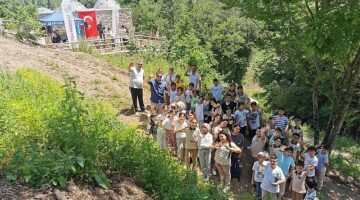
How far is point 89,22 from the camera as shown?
26406 millimetres

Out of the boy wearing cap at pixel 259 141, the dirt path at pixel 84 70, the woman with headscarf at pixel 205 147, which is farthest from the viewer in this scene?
the dirt path at pixel 84 70

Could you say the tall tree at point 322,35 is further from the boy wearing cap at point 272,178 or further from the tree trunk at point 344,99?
the boy wearing cap at point 272,178

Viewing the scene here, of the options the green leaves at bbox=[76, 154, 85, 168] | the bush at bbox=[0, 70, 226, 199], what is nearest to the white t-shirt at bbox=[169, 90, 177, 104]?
the bush at bbox=[0, 70, 226, 199]

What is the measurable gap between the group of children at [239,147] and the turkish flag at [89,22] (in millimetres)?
18019

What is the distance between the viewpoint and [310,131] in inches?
737

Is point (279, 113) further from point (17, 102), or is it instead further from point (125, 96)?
point (17, 102)

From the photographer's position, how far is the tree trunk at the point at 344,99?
10.4m

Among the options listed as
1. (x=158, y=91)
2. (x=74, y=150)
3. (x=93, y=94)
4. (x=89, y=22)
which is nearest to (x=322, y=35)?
(x=158, y=91)

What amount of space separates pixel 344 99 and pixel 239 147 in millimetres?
4285

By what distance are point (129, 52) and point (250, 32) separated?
44.8 ft

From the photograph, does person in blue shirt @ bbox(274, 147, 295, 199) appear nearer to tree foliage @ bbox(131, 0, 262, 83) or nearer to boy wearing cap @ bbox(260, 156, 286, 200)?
boy wearing cap @ bbox(260, 156, 286, 200)

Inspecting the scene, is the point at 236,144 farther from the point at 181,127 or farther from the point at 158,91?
the point at 158,91

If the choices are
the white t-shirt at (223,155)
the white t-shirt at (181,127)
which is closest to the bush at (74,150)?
the white t-shirt at (223,155)

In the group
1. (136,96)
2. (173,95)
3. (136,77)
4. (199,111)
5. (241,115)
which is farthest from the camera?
(136,96)
